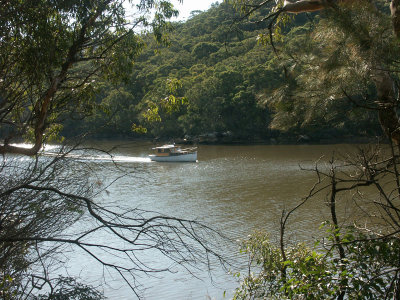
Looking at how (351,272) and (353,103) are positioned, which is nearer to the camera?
(351,272)

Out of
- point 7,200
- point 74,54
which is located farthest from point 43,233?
point 74,54

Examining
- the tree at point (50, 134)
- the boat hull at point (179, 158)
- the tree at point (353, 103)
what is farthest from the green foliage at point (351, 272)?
the boat hull at point (179, 158)

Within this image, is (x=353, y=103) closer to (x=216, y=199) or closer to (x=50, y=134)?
(x=50, y=134)

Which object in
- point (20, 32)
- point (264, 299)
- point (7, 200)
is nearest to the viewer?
point (7, 200)

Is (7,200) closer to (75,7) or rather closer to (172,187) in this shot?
(75,7)

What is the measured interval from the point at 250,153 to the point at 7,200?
72.7 ft

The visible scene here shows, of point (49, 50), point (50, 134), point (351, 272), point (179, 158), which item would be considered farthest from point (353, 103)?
point (179, 158)

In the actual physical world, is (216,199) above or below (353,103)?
below

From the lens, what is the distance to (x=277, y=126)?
12.1 ft

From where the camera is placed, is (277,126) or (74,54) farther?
(74,54)

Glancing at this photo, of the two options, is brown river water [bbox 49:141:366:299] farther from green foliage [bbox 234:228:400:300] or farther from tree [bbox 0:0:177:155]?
green foliage [bbox 234:228:400:300]

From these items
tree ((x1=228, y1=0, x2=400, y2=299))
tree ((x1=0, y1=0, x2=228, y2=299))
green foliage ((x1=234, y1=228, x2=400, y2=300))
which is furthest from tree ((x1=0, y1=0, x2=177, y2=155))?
green foliage ((x1=234, y1=228, x2=400, y2=300))

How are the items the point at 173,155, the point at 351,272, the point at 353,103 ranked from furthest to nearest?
the point at 173,155 → the point at 353,103 → the point at 351,272

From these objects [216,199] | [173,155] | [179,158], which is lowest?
[216,199]
